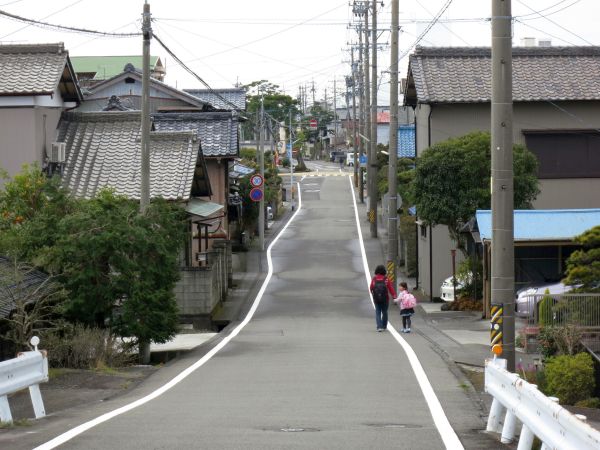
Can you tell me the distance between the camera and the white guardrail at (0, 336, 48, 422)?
10.1 meters

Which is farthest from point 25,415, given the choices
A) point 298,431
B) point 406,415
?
point 406,415

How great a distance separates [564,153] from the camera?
1348 inches

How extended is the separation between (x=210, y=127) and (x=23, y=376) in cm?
3048

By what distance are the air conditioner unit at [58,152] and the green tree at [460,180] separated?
36.9ft

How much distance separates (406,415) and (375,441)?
6.47ft

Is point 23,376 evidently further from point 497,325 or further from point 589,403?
point 589,403

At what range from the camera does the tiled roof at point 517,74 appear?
34.0 metres

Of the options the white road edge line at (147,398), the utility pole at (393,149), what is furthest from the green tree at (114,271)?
the utility pole at (393,149)

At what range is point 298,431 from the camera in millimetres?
9500

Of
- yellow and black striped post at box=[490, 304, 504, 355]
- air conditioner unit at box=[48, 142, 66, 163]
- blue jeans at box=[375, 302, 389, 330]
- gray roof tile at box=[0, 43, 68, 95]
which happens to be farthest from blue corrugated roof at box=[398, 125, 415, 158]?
yellow and black striped post at box=[490, 304, 504, 355]

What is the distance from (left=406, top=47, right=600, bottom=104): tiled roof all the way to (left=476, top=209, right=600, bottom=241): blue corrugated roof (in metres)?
8.27

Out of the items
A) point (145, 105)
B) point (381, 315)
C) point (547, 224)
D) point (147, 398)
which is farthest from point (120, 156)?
point (147, 398)

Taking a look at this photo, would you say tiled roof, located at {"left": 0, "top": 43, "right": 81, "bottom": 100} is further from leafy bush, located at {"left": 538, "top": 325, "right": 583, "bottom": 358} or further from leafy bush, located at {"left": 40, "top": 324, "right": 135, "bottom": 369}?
leafy bush, located at {"left": 538, "top": 325, "right": 583, "bottom": 358}

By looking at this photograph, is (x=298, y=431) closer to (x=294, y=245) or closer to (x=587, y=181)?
(x=587, y=181)
